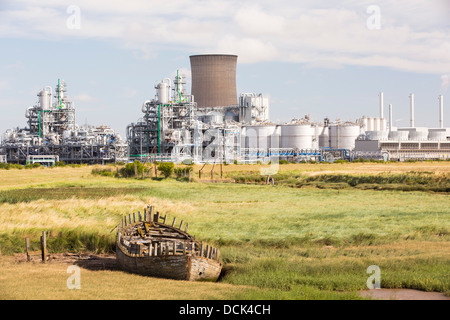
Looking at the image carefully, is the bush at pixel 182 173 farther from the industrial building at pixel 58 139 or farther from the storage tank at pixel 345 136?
the storage tank at pixel 345 136

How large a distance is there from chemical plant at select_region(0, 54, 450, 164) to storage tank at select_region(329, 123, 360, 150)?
198mm

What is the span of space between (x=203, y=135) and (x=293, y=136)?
73.6 feet

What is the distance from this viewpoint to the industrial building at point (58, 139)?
9456cm

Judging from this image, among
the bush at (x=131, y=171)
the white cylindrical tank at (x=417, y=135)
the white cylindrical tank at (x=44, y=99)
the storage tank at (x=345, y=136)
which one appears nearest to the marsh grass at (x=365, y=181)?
the bush at (x=131, y=171)

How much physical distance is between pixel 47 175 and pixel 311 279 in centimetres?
5241

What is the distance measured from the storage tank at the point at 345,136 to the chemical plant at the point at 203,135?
0.20 m

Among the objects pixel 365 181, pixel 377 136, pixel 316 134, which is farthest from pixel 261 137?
pixel 365 181

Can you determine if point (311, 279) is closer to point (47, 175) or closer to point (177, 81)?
point (47, 175)

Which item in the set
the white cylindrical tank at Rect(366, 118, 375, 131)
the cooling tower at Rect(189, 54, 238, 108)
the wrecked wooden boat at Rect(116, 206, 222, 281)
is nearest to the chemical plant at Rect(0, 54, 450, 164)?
the cooling tower at Rect(189, 54, 238, 108)

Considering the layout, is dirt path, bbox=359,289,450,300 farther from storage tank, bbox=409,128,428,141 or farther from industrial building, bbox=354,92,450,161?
storage tank, bbox=409,128,428,141

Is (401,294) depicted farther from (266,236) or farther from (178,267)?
(266,236)
